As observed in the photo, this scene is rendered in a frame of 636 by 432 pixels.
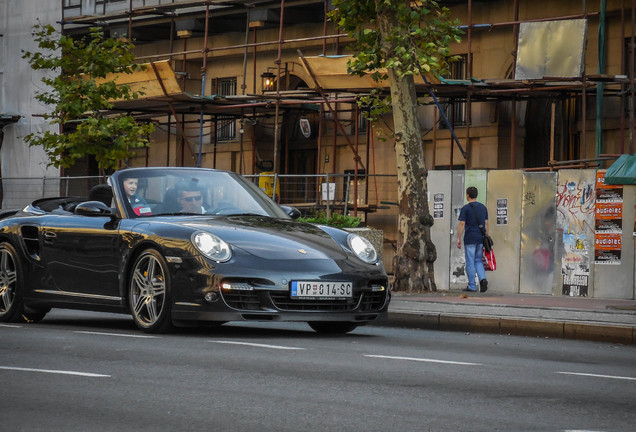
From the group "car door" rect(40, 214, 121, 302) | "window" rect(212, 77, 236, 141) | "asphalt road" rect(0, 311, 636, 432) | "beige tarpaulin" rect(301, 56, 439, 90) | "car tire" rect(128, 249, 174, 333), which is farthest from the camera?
"window" rect(212, 77, 236, 141)

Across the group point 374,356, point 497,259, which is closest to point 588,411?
point 374,356

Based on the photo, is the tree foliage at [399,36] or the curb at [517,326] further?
the tree foliage at [399,36]

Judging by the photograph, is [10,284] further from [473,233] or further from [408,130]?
[473,233]

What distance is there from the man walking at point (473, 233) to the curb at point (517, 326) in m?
6.84

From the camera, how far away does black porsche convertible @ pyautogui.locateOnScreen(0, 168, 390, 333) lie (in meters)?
11.0

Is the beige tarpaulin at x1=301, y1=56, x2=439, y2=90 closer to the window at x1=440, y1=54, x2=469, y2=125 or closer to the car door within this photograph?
the window at x1=440, y1=54, x2=469, y2=125

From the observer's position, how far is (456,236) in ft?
77.4

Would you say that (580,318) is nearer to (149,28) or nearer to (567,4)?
(567,4)

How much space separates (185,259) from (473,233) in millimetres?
11184

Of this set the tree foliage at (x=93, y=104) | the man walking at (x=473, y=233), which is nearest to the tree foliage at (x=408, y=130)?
the man walking at (x=473, y=233)

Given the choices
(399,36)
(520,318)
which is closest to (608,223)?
(399,36)

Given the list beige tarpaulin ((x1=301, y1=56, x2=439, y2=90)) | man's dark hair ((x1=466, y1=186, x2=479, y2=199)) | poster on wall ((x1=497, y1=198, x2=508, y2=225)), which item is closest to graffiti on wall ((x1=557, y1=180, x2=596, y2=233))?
poster on wall ((x1=497, y1=198, x2=508, y2=225))

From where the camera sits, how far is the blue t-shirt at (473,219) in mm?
21641

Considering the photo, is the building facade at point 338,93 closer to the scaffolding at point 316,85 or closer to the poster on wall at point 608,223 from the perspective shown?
the scaffolding at point 316,85
